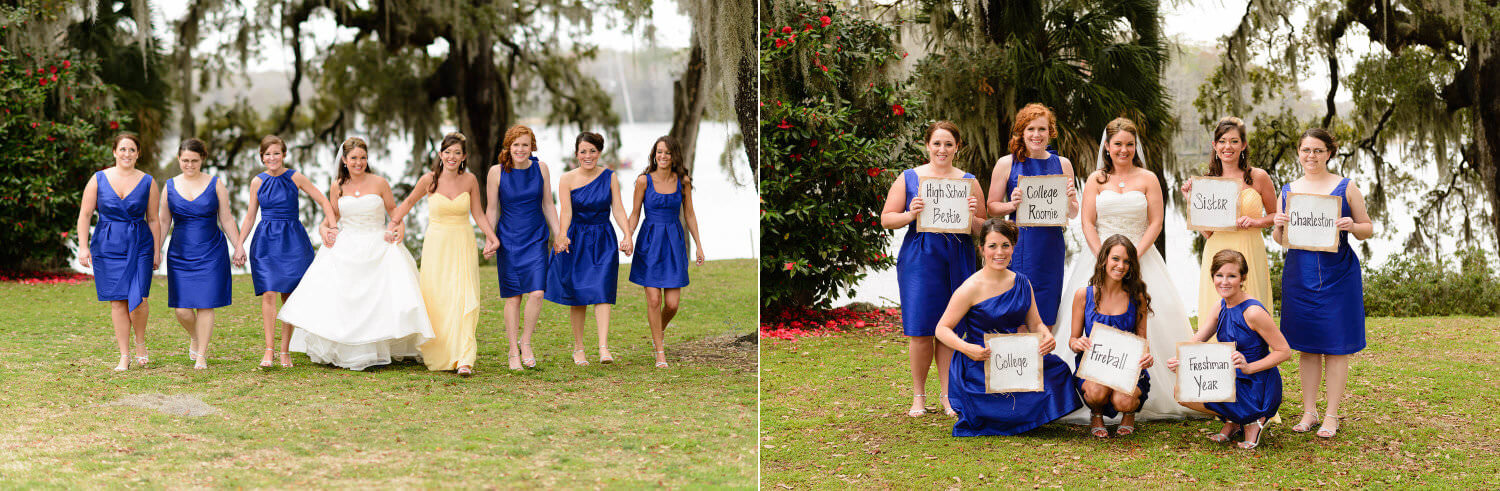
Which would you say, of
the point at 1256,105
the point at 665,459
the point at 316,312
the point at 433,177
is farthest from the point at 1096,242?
the point at 1256,105

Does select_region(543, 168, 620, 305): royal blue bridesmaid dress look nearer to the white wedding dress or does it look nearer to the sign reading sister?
the white wedding dress

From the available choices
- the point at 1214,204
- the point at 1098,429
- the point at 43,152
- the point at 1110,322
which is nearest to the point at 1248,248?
the point at 1214,204

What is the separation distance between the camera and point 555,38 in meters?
16.4

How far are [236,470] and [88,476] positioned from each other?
1.73 ft

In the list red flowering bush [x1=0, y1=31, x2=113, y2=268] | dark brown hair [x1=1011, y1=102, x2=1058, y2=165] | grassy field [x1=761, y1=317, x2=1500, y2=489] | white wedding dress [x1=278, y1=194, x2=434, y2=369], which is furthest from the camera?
red flowering bush [x1=0, y1=31, x2=113, y2=268]

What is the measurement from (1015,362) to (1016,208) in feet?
3.04

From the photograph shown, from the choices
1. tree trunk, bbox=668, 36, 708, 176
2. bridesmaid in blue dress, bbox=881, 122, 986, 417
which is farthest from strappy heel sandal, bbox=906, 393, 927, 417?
tree trunk, bbox=668, 36, 708, 176

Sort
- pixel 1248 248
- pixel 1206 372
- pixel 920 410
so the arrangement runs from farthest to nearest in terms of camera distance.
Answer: pixel 920 410 < pixel 1248 248 < pixel 1206 372

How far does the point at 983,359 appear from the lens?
5312 millimetres

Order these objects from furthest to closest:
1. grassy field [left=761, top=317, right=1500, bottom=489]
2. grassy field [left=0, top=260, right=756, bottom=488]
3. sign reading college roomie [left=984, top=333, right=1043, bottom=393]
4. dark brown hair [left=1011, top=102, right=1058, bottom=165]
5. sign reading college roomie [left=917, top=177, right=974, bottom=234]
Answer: dark brown hair [left=1011, top=102, right=1058, bottom=165] → sign reading college roomie [left=917, top=177, right=974, bottom=234] → sign reading college roomie [left=984, top=333, right=1043, bottom=393] → grassy field [left=761, top=317, right=1500, bottom=489] → grassy field [left=0, top=260, right=756, bottom=488]

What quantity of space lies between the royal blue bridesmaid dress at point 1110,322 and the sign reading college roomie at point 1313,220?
85 cm

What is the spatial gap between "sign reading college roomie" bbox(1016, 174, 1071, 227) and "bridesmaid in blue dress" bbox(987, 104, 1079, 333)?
0.23ft

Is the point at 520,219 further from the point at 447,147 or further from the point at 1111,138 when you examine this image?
the point at 1111,138

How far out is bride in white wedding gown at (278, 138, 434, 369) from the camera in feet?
22.7
